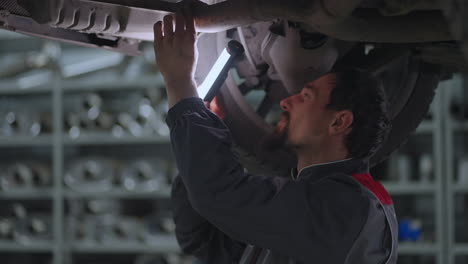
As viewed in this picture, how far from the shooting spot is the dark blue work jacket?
978 millimetres

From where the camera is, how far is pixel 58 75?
3.56 metres

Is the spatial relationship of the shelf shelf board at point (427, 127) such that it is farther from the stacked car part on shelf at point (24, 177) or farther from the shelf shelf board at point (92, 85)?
the stacked car part on shelf at point (24, 177)

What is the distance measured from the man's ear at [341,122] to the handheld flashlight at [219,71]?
25 cm

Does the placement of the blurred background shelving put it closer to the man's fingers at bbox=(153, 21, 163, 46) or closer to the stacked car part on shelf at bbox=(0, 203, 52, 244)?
the stacked car part on shelf at bbox=(0, 203, 52, 244)

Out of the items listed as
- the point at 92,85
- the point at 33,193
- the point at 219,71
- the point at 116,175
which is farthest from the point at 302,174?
the point at 33,193

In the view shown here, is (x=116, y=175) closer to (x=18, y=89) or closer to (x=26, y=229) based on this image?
(x=26, y=229)

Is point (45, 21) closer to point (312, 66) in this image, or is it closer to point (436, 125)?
point (312, 66)

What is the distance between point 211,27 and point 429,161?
7.56 feet

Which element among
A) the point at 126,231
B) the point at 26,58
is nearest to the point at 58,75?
the point at 26,58

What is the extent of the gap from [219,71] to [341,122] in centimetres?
28

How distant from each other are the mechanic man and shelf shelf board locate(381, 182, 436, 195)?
6.57 feet

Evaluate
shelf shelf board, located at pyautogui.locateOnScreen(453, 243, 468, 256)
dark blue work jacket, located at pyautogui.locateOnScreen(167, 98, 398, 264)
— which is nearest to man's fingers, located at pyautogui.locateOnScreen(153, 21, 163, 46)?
dark blue work jacket, located at pyautogui.locateOnScreen(167, 98, 398, 264)

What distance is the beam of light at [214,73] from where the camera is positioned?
1.22 meters

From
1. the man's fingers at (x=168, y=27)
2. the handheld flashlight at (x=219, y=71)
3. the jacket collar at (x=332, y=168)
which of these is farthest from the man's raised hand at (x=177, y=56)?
the jacket collar at (x=332, y=168)
